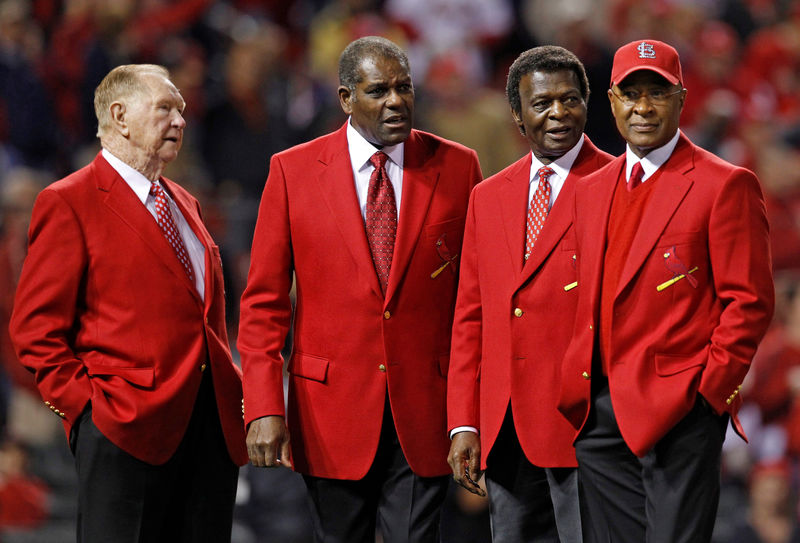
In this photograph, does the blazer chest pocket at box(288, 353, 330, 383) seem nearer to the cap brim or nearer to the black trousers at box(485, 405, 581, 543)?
the black trousers at box(485, 405, 581, 543)

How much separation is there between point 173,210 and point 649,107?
1.60m

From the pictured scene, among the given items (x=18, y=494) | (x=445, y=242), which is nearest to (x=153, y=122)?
(x=445, y=242)

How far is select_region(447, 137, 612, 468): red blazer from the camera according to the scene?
3943 mm

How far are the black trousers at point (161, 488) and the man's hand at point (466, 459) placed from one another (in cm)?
75

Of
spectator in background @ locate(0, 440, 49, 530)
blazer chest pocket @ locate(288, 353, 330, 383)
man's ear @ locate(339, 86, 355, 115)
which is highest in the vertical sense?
man's ear @ locate(339, 86, 355, 115)

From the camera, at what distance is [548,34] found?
9914mm

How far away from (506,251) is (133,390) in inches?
48.1

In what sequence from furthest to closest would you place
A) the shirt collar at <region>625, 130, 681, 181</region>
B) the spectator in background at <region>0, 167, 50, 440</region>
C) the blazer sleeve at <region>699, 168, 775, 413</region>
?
the spectator in background at <region>0, 167, 50, 440</region>
the shirt collar at <region>625, 130, 681, 181</region>
the blazer sleeve at <region>699, 168, 775, 413</region>

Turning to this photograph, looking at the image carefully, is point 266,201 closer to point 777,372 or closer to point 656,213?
point 656,213

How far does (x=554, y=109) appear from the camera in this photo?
4.00 meters

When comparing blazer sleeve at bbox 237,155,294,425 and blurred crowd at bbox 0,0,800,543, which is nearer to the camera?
blazer sleeve at bbox 237,155,294,425

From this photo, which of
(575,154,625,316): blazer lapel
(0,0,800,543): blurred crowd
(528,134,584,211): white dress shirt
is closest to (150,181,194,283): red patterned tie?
(528,134,584,211): white dress shirt

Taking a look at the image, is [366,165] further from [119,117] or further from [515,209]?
[119,117]

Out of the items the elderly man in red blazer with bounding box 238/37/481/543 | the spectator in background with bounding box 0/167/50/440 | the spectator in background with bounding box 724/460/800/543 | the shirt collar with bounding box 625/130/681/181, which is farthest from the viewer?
the spectator in background with bounding box 0/167/50/440
